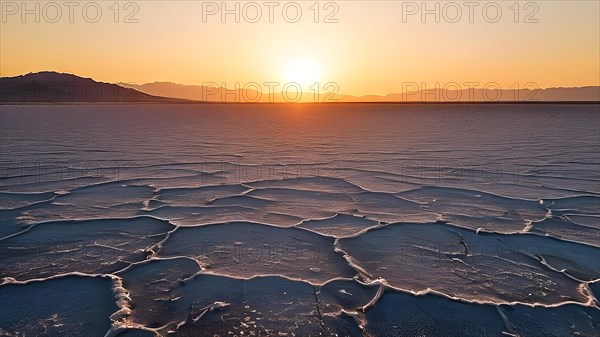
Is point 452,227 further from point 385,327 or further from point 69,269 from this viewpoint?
point 69,269

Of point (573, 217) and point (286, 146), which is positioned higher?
point (286, 146)

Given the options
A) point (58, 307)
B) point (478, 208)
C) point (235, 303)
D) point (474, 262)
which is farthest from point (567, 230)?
point (58, 307)

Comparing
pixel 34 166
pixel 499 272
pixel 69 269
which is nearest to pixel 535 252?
pixel 499 272

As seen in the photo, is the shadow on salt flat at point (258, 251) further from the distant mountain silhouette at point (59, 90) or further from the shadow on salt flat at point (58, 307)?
the distant mountain silhouette at point (59, 90)

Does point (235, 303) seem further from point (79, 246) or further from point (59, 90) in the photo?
point (59, 90)

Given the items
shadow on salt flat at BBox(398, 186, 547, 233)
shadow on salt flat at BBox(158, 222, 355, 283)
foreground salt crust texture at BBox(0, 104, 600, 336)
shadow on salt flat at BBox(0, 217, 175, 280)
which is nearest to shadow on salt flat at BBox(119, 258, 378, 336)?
foreground salt crust texture at BBox(0, 104, 600, 336)

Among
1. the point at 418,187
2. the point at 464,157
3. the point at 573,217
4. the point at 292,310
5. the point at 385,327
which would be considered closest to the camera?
the point at 385,327

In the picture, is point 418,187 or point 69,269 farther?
point 418,187
